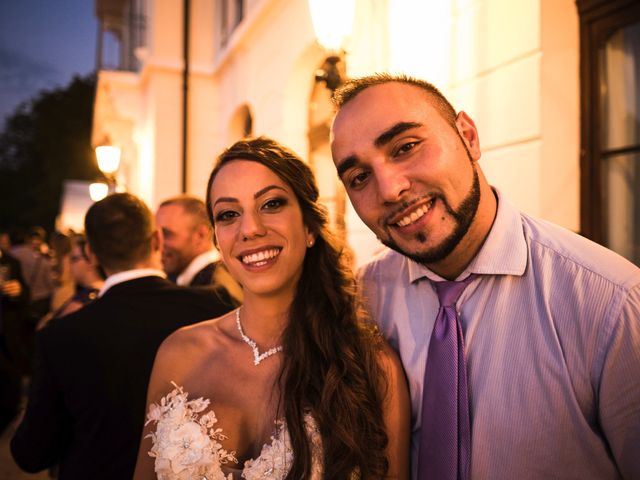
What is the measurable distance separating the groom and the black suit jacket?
51.3 inches

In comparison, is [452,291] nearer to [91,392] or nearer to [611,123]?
[91,392]

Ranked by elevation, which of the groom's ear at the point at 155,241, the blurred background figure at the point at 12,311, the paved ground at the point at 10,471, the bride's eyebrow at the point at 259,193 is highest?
the bride's eyebrow at the point at 259,193

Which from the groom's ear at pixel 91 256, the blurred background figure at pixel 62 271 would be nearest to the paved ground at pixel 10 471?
the blurred background figure at pixel 62 271

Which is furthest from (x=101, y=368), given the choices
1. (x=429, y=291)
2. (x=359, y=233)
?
(x=359, y=233)

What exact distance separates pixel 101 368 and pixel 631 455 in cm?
210

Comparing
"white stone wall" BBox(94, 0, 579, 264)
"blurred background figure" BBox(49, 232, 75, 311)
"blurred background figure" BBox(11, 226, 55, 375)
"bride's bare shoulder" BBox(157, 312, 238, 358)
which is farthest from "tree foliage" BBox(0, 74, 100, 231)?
"bride's bare shoulder" BBox(157, 312, 238, 358)

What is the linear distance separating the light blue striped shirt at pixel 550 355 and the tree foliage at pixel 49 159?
32233mm

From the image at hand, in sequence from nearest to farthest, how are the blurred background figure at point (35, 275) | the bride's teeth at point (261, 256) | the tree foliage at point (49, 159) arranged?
the bride's teeth at point (261, 256)
the blurred background figure at point (35, 275)
the tree foliage at point (49, 159)

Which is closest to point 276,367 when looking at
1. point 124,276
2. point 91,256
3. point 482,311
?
point 482,311

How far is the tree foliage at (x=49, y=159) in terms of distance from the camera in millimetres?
31625

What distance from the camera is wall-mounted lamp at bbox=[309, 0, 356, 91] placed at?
140 inches

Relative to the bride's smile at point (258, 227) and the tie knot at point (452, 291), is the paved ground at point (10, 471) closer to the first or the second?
the bride's smile at point (258, 227)

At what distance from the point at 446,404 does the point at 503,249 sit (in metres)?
0.53

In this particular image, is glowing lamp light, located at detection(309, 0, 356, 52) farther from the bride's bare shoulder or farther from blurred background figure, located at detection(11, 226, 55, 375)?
blurred background figure, located at detection(11, 226, 55, 375)
